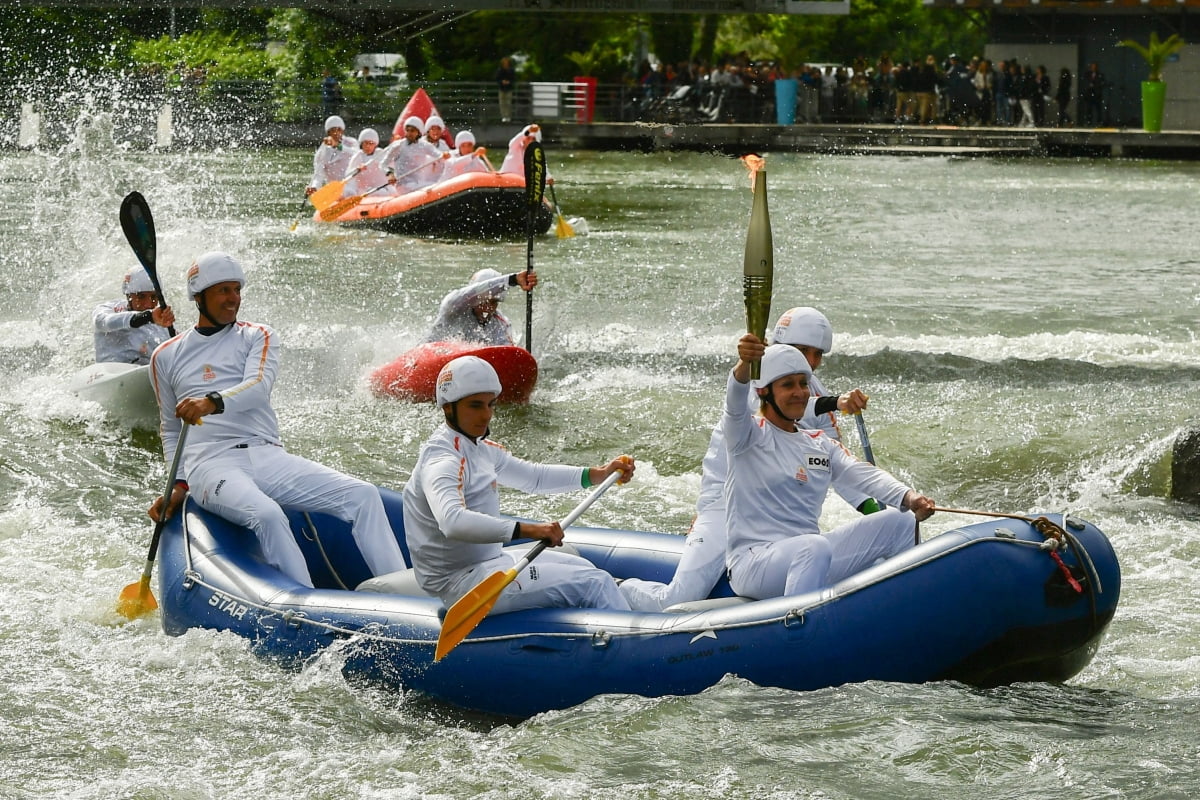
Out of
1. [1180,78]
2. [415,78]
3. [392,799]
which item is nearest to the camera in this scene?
[392,799]

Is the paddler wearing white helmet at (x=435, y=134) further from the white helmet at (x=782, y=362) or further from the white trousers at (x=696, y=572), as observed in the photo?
the white helmet at (x=782, y=362)

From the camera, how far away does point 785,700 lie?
556cm

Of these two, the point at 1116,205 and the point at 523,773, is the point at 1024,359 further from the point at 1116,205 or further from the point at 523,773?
the point at 1116,205

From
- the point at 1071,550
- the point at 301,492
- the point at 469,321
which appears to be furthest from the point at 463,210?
the point at 1071,550

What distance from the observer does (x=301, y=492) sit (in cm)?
678

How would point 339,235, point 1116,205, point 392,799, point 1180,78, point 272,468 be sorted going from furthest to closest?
point 1180,78 → point 1116,205 → point 339,235 → point 272,468 → point 392,799

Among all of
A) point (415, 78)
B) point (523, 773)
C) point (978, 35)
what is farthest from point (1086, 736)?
point (978, 35)

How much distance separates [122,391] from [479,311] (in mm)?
2394

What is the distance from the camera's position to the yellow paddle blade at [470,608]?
5.59 meters

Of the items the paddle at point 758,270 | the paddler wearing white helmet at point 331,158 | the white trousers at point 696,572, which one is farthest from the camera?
the paddler wearing white helmet at point 331,158

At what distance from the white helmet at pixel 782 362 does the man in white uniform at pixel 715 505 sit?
0.34m

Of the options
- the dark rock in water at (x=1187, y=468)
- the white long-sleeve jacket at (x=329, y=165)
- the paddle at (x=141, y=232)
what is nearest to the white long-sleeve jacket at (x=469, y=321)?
the paddle at (x=141, y=232)

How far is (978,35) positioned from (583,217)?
32.6 meters

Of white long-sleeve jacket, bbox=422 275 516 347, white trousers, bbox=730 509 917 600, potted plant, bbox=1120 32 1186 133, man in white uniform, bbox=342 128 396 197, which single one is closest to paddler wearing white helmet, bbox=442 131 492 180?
man in white uniform, bbox=342 128 396 197
